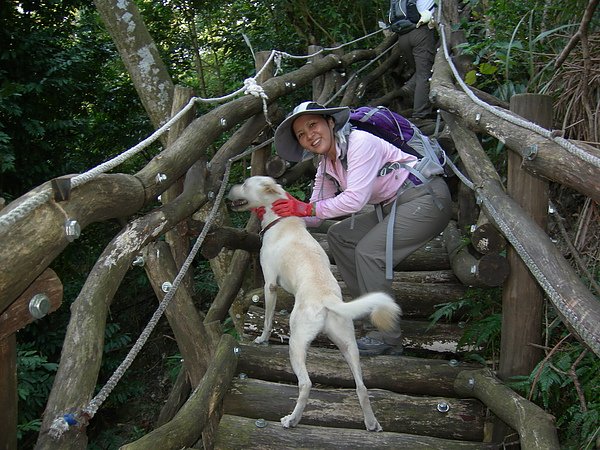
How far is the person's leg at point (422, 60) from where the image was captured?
778cm

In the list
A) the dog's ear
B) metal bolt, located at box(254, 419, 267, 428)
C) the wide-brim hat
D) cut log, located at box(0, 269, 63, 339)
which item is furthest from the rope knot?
cut log, located at box(0, 269, 63, 339)

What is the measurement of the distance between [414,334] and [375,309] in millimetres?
1389

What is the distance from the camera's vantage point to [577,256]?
11.3 ft

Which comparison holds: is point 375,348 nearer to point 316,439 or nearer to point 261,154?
point 316,439

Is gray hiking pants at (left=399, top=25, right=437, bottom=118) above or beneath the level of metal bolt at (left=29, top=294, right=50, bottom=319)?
beneath

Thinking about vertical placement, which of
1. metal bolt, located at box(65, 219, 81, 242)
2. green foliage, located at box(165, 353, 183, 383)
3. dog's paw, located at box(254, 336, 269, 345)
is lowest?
green foliage, located at box(165, 353, 183, 383)

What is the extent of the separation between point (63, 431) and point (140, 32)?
4856 millimetres

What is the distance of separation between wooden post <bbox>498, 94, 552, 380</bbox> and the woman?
67 centimetres

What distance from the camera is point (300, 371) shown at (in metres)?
3.35

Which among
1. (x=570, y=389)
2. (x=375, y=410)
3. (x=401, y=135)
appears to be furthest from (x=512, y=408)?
(x=401, y=135)

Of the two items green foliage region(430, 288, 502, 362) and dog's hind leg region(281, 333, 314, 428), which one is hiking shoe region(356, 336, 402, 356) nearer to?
green foliage region(430, 288, 502, 362)

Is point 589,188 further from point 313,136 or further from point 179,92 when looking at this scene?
point 179,92

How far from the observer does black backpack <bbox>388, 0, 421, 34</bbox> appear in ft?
25.2

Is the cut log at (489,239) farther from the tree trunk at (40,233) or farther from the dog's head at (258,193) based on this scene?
the tree trunk at (40,233)
